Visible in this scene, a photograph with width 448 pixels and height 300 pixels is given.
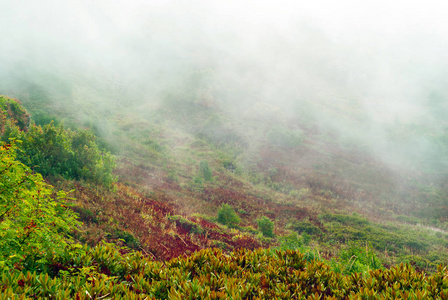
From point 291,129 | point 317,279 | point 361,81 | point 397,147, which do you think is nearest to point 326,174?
point 291,129

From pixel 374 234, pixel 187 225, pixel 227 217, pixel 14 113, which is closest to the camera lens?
pixel 187 225

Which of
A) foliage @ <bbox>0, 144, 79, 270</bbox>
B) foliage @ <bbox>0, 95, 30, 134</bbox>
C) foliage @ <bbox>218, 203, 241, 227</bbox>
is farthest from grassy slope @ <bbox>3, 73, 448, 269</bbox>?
foliage @ <bbox>0, 95, 30, 134</bbox>

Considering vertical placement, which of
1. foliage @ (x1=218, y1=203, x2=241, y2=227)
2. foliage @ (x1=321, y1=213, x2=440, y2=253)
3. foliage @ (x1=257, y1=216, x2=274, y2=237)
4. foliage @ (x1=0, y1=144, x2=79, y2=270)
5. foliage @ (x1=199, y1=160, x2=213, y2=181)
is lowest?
foliage @ (x1=199, y1=160, x2=213, y2=181)

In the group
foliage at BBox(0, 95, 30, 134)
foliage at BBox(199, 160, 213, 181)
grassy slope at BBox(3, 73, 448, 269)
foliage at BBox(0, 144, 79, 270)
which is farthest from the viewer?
foliage at BBox(199, 160, 213, 181)

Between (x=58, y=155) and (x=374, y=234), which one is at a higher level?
(x=374, y=234)

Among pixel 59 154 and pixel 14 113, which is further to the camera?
pixel 14 113

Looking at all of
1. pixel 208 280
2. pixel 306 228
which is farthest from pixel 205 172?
pixel 208 280

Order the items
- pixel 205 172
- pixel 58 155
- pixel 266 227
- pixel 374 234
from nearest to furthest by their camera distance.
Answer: pixel 58 155
pixel 266 227
pixel 374 234
pixel 205 172

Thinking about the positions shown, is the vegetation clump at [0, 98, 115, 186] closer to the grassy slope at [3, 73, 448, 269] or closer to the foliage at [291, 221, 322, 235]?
the grassy slope at [3, 73, 448, 269]

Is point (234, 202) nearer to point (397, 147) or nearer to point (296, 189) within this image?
point (296, 189)

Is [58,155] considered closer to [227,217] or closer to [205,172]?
[227,217]

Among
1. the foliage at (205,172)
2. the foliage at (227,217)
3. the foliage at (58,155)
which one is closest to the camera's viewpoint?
the foliage at (58,155)

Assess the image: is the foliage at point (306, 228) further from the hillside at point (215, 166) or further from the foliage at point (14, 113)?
the foliage at point (14, 113)

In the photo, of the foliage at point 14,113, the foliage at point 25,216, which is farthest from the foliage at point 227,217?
the foliage at point 14,113
